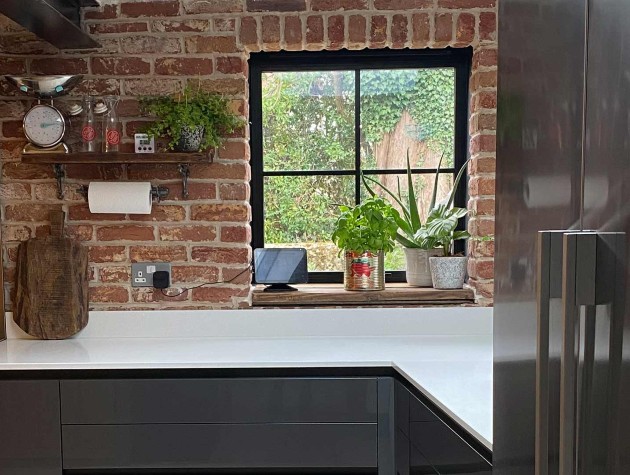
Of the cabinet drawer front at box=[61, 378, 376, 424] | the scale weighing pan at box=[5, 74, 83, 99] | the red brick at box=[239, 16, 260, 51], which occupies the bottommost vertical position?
the cabinet drawer front at box=[61, 378, 376, 424]

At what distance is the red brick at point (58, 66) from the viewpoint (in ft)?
8.16

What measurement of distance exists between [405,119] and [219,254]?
92cm

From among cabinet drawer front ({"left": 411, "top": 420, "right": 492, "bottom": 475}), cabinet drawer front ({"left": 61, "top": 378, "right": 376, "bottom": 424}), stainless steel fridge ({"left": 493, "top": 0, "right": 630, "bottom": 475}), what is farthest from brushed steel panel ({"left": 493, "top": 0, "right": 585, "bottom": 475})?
cabinet drawer front ({"left": 61, "top": 378, "right": 376, "bottom": 424})

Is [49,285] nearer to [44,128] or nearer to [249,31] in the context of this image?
[44,128]

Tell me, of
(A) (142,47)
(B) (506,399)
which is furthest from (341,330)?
(B) (506,399)

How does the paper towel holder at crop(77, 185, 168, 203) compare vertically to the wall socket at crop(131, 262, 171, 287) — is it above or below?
above

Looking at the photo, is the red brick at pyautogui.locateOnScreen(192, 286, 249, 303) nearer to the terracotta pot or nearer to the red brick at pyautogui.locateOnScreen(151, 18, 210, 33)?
the terracotta pot

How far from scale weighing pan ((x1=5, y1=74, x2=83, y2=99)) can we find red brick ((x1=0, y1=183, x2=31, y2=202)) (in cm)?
34

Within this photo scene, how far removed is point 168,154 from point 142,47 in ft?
1.43

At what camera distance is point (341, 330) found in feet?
8.34

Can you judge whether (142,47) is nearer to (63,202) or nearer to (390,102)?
(63,202)

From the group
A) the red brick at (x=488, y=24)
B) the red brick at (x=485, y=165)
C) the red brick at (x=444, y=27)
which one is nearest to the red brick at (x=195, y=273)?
the red brick at (x=485, y=165)

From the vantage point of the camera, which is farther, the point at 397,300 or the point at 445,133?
the point at 445,133

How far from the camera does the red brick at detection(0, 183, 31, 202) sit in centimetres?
249
